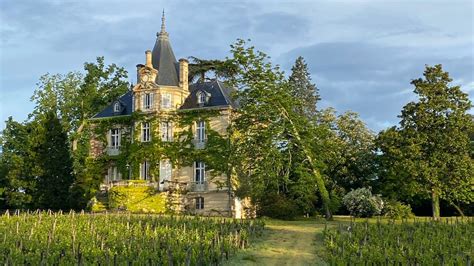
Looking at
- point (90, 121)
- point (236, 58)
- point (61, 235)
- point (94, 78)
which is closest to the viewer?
point (61, 235)

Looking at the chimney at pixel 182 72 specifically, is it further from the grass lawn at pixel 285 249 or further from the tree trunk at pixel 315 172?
the grass lawn at pixel 285 249

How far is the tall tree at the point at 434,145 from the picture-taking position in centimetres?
3269

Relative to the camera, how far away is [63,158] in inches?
1593

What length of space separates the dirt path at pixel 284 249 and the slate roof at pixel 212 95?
16.4 metres

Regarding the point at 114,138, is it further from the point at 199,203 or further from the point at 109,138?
the point at 199,203

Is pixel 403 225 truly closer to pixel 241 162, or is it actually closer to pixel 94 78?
pixel 241 162

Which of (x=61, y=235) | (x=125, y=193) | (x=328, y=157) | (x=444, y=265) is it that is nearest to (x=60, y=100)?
(x=125, y=193)

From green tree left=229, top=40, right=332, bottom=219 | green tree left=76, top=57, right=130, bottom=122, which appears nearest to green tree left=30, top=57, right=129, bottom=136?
green tree left=76, top=57, right=130, bottom=122

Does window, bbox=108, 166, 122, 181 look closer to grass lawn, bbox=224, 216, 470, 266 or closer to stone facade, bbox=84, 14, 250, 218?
stone facade, bbox=84, 14, 250, 218

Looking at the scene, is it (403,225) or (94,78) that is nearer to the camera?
(403,225)

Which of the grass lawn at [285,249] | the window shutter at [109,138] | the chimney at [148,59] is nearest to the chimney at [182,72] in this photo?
the chimney at [148,59]

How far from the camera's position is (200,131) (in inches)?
1570

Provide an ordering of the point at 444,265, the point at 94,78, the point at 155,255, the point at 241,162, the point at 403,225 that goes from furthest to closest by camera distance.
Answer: the point at 94,78 → the point at 241,162 → the point at 403,225 → the point at 155,255 → the point at 444,265

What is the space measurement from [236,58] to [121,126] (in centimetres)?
1352
